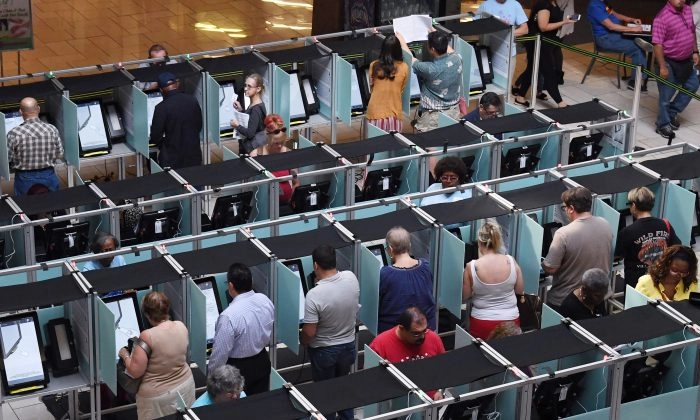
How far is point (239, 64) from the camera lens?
12984 mm

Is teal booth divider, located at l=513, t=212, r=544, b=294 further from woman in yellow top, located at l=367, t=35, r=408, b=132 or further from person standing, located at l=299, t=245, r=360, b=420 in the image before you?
woman in yellow top, located at l=367, t=35, r=408, b=132

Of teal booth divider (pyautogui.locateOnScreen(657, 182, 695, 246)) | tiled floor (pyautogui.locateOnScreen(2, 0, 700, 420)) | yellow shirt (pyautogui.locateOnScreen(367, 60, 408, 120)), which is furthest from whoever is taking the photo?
tiled floor (pyautogui.locateOnScreen(2, 0, 700, 420))

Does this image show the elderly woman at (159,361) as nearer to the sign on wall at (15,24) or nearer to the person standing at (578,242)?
the person standing at (578,242)

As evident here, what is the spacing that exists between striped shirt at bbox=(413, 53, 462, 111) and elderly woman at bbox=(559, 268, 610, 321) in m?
4.16

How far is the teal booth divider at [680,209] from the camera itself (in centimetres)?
1041

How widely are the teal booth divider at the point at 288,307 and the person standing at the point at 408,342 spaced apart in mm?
946

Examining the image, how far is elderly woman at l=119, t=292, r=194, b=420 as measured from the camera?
323 inches

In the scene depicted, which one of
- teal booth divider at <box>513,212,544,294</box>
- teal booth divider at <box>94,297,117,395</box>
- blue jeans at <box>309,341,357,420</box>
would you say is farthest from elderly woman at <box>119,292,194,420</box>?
teal booth divider at <box>513,212,544,294</box>

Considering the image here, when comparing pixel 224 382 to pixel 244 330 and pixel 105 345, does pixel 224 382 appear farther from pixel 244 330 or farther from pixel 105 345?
pixel 105 345

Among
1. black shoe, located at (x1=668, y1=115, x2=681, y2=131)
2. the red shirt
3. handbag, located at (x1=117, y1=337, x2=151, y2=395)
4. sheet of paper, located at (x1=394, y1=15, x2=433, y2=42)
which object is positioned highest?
sheet of paper, located at (x1=394, y1=15, x2=433, y2=42)

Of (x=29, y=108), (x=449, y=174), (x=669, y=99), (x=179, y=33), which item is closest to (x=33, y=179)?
(x=29, y=108)

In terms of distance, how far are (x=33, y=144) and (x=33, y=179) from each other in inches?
13.3

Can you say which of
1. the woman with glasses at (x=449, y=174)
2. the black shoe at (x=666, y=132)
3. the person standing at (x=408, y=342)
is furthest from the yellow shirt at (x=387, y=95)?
the person standing at (x=408, y=342)

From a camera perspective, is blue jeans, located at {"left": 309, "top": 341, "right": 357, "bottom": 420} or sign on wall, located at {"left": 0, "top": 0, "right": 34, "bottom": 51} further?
sign on wall, located at {"left": 0, "top": 0, "right": 34, "bottom": 51}
